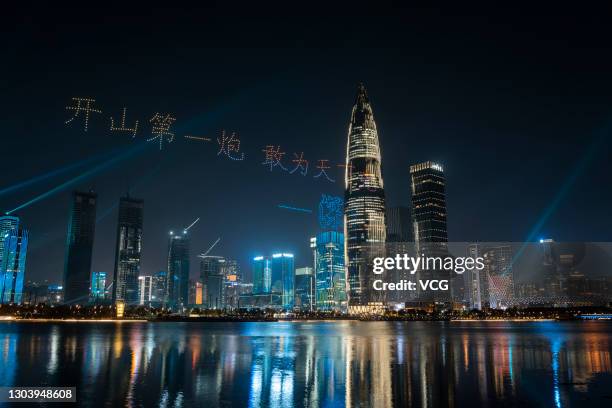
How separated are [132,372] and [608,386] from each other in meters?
25.6

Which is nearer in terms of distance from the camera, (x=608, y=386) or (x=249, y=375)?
(x=608, y=386)

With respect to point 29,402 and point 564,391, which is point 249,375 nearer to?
point 29,402

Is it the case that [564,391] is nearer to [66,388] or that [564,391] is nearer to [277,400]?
[277,400]

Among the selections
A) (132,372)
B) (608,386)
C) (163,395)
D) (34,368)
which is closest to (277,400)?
(163,395)

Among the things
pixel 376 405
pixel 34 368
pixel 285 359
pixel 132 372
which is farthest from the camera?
pixel 285 359

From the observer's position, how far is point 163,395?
2266cm

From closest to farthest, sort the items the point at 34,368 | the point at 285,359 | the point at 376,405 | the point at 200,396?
the point at 376,405 → the point at 200,396 → the point at 34,368 → the point at 285,359

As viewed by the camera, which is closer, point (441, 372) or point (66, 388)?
point (66, 388)

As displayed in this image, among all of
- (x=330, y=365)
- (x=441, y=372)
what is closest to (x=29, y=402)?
(x=330, y=365)

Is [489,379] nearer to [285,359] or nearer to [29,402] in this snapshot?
[285,359]

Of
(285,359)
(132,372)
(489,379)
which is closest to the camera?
(489,379)

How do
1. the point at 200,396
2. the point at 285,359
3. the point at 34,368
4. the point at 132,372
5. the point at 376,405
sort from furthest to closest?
the point at 285,359, the point at 34,368, the point at 132,372, the point at 200,396, the point at 376,405

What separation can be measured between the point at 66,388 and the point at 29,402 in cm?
398

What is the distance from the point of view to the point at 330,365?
34250 millimetres
